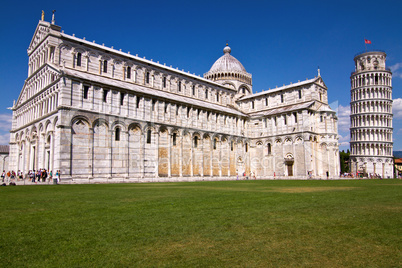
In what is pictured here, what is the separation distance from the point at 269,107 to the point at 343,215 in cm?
4971

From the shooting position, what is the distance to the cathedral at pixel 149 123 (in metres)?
33.3

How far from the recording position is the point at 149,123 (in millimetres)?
39406

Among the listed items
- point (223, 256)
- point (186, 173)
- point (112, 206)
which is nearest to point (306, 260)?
point (223, 256)

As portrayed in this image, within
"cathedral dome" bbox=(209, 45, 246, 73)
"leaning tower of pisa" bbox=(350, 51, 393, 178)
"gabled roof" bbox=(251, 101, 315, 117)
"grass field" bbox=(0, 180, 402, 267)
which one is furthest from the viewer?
"leaning tower of pisa" bbox=(350, 51, 393, 178)

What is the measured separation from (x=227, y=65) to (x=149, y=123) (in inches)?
1217

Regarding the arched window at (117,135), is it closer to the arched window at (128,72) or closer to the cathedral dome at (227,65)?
the arched window at (128,72)

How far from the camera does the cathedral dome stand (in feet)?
210

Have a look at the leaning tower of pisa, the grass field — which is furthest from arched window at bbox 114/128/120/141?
the leaning tower of pisa

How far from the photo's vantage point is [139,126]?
38.2 metres

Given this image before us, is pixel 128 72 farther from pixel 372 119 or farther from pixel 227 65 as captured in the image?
pixel 372 119

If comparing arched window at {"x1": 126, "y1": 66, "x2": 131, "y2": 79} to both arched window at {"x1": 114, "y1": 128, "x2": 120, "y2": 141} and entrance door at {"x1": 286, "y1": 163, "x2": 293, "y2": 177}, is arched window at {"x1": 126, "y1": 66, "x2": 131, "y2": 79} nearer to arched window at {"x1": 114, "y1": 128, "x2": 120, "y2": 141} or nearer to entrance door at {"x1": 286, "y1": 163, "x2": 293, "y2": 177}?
arched window at {"x1": 114, "y1": 128, "x2": 120, "y2": 141}

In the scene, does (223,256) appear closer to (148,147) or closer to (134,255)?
(134,255)

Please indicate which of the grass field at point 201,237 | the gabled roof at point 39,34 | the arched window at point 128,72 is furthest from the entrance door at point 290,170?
the grass field at point 201,237

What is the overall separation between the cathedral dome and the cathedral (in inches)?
133
